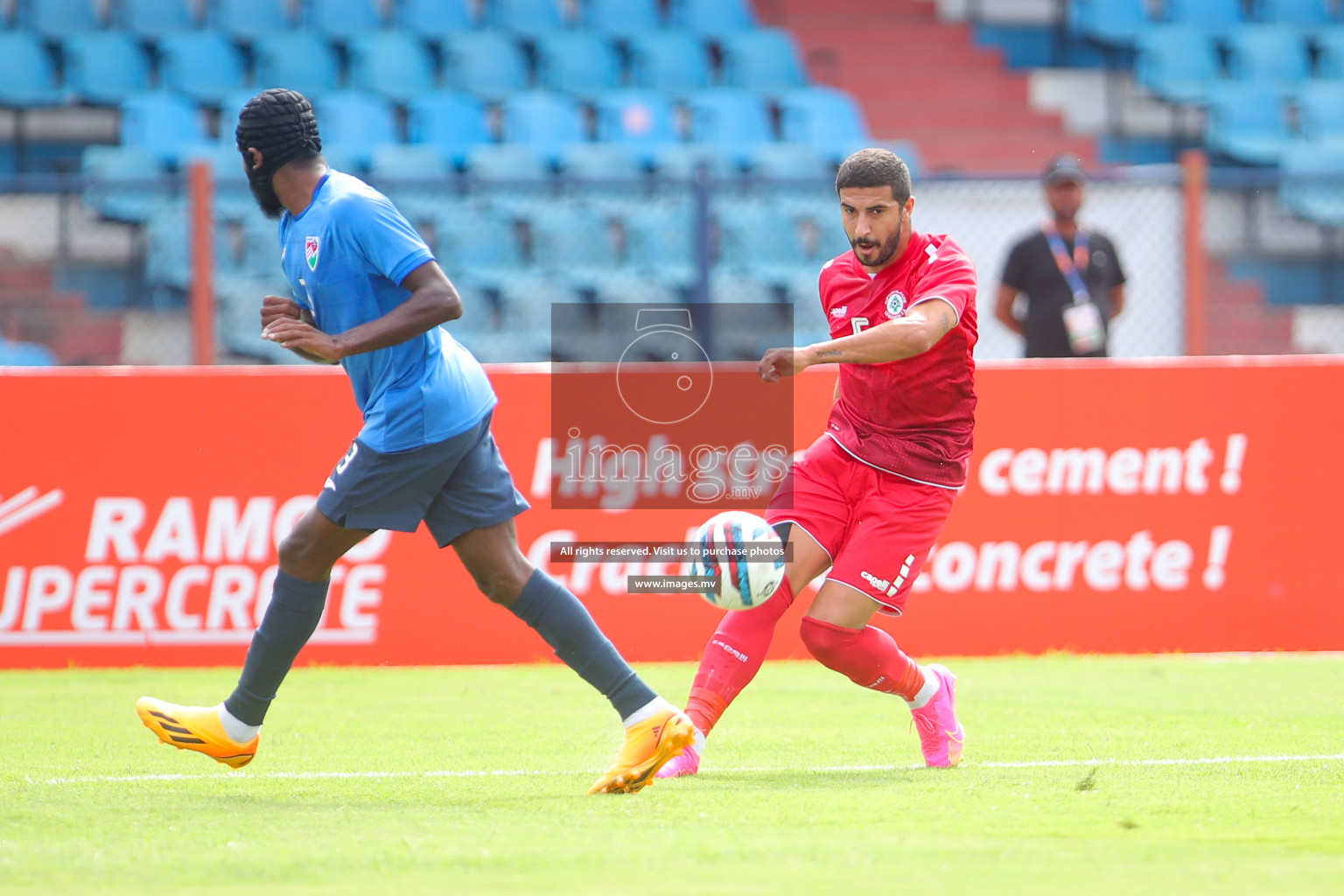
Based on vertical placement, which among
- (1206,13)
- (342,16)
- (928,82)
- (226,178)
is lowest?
(226,178)

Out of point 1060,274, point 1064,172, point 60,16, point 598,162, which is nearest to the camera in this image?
point 1064,172

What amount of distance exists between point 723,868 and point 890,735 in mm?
2337

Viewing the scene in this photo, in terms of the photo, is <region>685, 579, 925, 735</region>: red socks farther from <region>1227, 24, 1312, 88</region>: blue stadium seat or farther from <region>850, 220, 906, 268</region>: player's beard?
<region>1227, 24, 1312, 88</region>: blue stadium seat

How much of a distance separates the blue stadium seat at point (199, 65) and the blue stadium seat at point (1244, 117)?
346 inches

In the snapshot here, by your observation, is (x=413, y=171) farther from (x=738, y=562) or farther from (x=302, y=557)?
(x=738, y=562)

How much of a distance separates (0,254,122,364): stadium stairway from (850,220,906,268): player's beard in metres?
7.21

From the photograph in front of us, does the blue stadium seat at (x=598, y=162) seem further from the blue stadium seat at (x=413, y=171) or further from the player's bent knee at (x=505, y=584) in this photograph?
the player's bent knee at (x=505, y=584)

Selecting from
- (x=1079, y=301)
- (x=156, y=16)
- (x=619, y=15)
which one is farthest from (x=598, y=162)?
(x=1079, y=301)

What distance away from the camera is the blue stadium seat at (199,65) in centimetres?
1448

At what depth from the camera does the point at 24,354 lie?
1083cm

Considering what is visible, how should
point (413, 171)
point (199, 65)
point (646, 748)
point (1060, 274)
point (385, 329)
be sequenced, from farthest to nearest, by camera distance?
1. point (199, 65)
2. point (413, 171)
3. point (1060, 274)
4. point (646, 748)
5. point (385, 329)

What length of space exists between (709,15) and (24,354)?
8219 mm

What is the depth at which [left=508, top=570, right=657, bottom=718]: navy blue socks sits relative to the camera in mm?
4836

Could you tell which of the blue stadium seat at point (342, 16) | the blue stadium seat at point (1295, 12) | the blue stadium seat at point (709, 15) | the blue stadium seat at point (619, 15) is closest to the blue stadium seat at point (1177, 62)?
the blue stadium seat at point (1295, 12)
